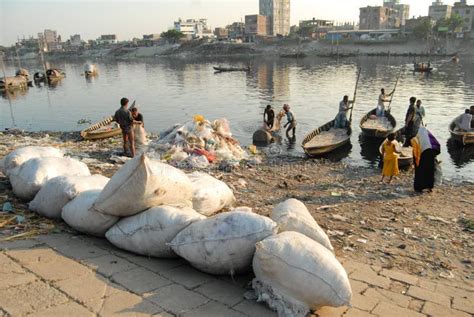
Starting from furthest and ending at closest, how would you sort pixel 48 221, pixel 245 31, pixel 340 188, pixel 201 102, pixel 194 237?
1. pixel 245 31
2. pixel 201 102
3. pixel 340 188
4. pixel 48 221
5. pixel 194 237

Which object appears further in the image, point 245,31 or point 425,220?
point 245,31

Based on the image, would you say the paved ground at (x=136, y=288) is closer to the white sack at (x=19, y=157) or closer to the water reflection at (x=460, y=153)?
the white sack at (x=19, y=157)

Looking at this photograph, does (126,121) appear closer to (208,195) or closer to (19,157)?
(19,157)

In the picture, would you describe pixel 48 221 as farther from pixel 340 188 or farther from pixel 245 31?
pixel 245 31

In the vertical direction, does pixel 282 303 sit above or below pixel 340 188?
above

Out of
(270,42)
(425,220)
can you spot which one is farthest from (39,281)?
(270,42)

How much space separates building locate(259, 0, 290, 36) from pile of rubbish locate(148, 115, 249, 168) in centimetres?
12910

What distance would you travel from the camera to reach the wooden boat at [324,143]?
1246cm

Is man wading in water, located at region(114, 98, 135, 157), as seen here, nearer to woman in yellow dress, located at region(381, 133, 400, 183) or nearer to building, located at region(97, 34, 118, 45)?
woman in yellow dress, located at region(381, 133, 400, 183)

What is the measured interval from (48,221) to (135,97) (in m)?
29.1

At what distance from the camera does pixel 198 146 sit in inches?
405

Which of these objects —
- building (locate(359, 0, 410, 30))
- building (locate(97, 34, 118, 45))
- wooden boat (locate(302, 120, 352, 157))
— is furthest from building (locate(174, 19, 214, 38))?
wooden boat (locate(302, 120, 352, 157))

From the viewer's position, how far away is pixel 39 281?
3344 millimetres

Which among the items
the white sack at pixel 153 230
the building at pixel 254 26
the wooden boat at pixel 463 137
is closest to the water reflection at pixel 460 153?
the wooden boat at pixel 463 137
